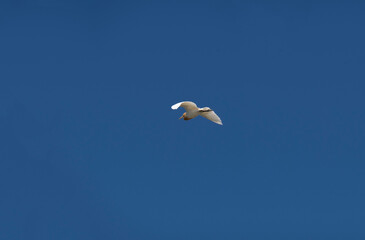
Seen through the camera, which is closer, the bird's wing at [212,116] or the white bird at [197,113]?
the white bird at [197,113]

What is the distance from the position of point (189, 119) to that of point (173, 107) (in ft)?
24.4

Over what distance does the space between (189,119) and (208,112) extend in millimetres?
1771

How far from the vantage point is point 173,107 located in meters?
46.5

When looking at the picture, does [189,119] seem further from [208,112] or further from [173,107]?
[173,107]

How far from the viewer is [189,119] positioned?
5375cm

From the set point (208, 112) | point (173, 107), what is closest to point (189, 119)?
point (208, 112)

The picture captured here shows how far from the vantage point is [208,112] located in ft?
174

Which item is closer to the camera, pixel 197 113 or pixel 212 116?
pixel 197 113

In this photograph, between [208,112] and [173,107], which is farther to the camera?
[208,112]

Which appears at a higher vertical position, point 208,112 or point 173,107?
point 208,112

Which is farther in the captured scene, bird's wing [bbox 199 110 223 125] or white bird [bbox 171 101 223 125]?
bird's wing [bbox 199 110 223 125]

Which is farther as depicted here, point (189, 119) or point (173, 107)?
point (189, 119)

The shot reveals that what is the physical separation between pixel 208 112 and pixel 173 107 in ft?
23.7
